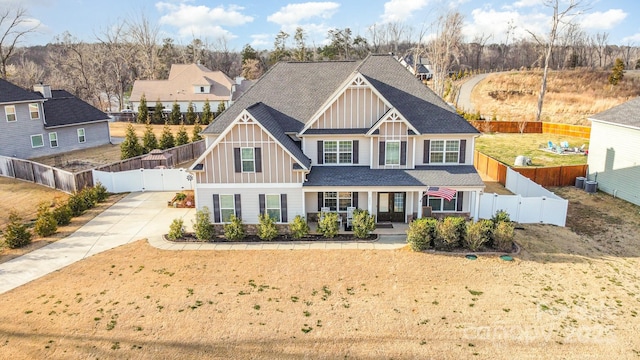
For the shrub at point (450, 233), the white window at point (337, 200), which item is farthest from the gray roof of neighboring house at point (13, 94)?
the shrub at point (450, 233)

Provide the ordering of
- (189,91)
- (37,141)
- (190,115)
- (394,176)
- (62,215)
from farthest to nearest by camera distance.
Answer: (189,91), (190,115), (37,141), (62,215), (394,176)

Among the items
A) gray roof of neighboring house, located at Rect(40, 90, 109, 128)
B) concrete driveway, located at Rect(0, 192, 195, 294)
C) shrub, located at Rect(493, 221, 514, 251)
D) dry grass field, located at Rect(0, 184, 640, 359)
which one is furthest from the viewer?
gray roof of neighboring house, located at Rect(40, 90, 109, 128)

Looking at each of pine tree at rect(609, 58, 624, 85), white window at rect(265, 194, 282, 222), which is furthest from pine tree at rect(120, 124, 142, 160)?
pine tree at rect(609, 58, 624, 85)

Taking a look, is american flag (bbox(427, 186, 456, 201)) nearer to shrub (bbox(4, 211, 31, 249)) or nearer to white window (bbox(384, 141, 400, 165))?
white window (bbox(384, 141, 400, 165))

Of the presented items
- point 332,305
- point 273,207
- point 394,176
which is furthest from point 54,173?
point 332,305

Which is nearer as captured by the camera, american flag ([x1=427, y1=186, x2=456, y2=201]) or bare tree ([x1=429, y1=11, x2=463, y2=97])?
american flag ([x1=427, y1=186, x2=456, y2=201])

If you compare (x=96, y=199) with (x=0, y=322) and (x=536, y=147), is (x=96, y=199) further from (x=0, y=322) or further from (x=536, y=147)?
(x=536, y=147)

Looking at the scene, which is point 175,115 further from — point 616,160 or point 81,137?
point 616,160
